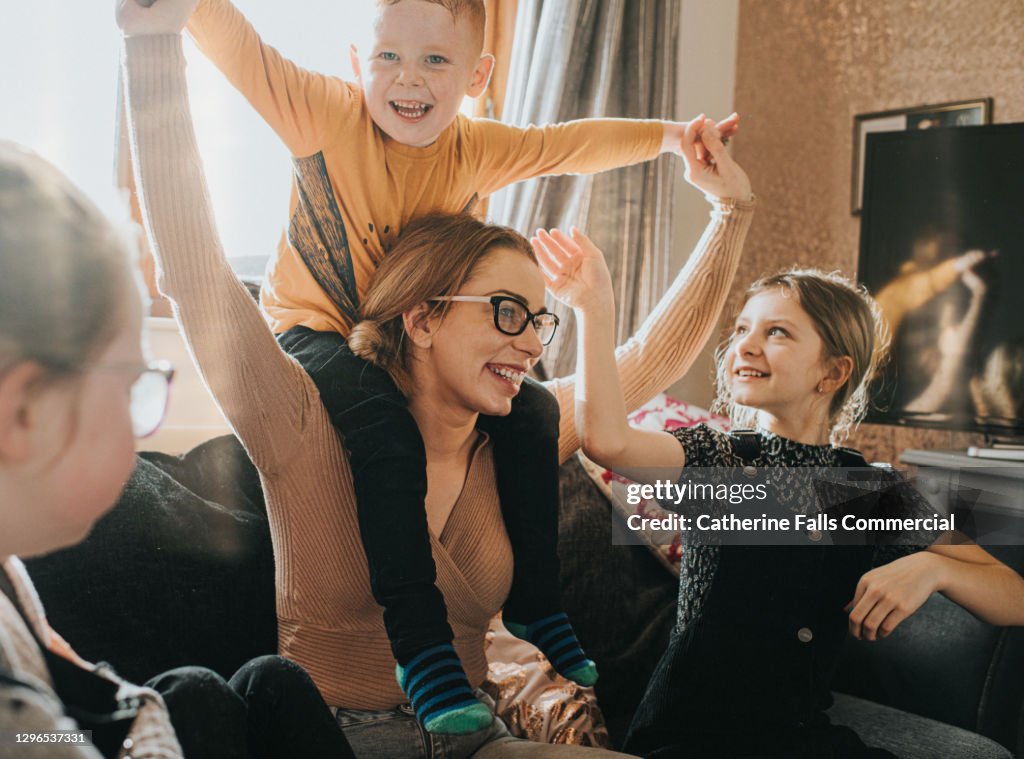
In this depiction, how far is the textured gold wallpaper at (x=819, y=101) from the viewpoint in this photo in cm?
277

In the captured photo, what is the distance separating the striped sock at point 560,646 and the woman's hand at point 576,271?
38cm

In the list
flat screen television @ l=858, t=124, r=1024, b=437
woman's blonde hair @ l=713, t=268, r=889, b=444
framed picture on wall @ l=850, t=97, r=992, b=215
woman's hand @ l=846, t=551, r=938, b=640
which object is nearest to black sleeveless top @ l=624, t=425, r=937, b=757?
woman's hand @ l=846, t=551, r=938, b=640

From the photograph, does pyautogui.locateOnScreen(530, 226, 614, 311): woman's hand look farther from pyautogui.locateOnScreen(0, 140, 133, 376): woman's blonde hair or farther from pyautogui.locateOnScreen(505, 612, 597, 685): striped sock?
pyautogui.locateOnScreen(0, 140, 133, 376): woman's blonde hair

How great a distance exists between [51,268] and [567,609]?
127 centimetres

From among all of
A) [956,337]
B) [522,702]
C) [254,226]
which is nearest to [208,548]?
[522,702]

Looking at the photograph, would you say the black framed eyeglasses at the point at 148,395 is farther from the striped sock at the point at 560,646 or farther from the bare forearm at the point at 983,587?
the bare forearm at the point at 983,587

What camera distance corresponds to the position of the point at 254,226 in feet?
6.85

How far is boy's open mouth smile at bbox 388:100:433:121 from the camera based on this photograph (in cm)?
99

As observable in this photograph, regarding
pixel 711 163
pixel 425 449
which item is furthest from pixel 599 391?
pixel 711 163

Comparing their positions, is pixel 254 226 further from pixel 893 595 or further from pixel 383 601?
pixel 893 595

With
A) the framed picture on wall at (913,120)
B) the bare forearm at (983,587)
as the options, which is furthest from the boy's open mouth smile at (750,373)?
the framed picture on wall at (913,120)

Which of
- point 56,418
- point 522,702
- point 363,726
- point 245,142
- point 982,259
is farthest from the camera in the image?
point 982,259

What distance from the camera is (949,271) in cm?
223

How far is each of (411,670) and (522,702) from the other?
41cm
